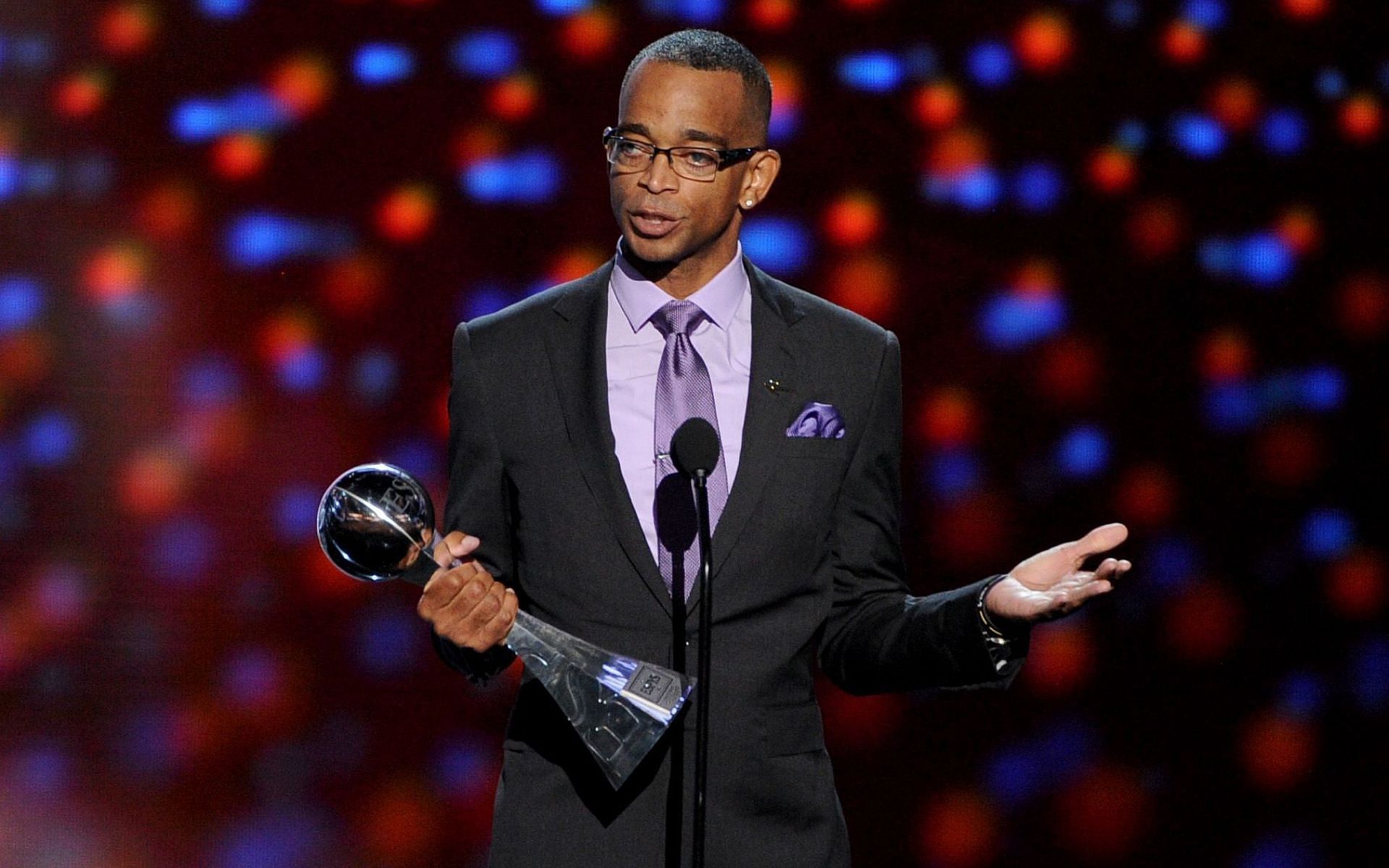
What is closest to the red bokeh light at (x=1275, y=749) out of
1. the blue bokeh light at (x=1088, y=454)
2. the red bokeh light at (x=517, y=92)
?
the blue bokeh light at (x=1088, y=454)

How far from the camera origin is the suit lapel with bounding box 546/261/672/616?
61.9 inches

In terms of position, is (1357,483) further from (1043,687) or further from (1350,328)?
(1043,687)

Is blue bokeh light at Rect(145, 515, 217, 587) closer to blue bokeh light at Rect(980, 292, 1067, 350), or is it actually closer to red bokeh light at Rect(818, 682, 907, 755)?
red bokeh light at Rect(818, 682, 907, 755)

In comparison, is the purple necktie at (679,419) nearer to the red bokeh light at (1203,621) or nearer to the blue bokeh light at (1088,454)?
the blue bokeh light at (1088,454)

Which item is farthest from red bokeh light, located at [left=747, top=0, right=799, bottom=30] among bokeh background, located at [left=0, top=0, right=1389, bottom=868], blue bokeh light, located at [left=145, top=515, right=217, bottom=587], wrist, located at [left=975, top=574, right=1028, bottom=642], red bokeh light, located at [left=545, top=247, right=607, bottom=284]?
wrist, located at [left=975, top=574, right=1028, bottom=642]

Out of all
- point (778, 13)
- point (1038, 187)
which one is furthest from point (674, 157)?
point (1038, 187)

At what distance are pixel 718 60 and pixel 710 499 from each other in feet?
1.67

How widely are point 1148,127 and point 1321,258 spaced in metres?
0.39

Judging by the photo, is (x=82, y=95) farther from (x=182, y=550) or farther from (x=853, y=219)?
(x=853, y=219)

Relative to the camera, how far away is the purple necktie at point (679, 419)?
157 cm

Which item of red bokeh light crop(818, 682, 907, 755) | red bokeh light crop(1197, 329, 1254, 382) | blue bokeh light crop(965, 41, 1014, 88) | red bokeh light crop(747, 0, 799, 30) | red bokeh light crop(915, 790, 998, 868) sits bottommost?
red bokeh light crop(915, 790, 998, 868)

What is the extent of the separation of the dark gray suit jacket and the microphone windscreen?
26 centimetres

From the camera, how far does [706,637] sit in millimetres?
1277

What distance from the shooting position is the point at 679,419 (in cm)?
162
